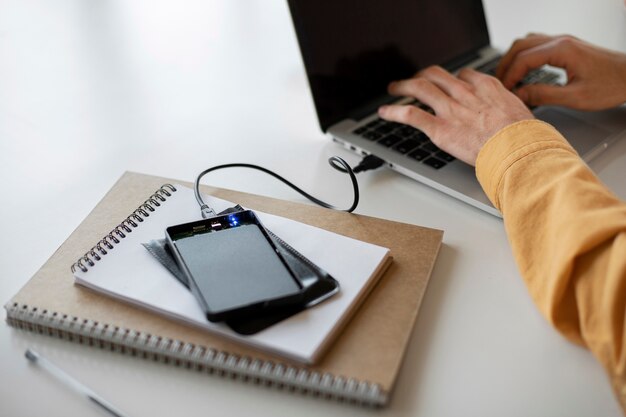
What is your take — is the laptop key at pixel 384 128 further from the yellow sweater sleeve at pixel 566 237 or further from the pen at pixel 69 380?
the pen at pixel 69 380

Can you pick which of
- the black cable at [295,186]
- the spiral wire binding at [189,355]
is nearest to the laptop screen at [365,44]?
the black cable at [295,186]

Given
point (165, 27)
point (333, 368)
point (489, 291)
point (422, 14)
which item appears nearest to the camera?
point (333, 368)

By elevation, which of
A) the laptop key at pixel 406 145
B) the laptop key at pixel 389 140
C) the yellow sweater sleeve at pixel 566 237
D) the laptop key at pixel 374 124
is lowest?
the yellow sweater sleeve at pixel 566 237

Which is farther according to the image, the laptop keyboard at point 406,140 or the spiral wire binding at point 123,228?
the laptop keyboard at point 406,140

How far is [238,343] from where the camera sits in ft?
1.87

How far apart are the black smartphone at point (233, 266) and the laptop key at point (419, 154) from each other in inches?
10.8

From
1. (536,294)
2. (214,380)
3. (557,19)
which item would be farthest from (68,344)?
(557,19)

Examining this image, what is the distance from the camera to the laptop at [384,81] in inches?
33.8

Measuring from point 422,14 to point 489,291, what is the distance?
54 centimetres

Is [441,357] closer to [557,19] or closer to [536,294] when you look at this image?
[536,294]

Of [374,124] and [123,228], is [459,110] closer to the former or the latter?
[374,124]

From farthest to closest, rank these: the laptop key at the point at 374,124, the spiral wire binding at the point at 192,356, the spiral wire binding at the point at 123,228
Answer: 1. the laptop key at the point at 374,124
2. the spiral wire binding at the point at 123,228
3. the spiral wire binding at the point at 192,356

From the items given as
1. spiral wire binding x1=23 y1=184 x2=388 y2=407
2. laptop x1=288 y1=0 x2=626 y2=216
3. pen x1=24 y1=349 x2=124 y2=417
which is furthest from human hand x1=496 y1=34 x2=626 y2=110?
pen x1=24 y1=349 x2=124 y2=417

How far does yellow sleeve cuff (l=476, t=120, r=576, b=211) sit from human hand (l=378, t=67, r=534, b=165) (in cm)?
3
